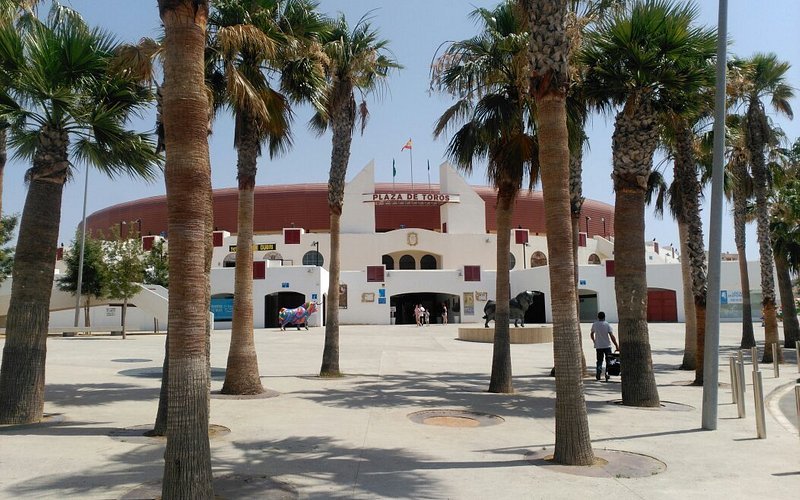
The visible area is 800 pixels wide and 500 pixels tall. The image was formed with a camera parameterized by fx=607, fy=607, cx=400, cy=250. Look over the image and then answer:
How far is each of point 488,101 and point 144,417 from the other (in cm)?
920

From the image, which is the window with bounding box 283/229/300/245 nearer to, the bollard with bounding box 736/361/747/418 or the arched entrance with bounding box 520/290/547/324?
the arched entrance with bounding box 520/290/547/324

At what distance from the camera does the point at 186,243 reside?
539 centimetres

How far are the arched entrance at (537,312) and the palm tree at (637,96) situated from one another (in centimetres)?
4082

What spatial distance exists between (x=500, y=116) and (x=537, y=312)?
142ft

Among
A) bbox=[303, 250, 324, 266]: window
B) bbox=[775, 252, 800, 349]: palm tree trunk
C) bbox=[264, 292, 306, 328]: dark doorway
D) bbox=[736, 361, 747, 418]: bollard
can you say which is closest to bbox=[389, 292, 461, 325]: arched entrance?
bbox=[303, 250, 324, 266]: window

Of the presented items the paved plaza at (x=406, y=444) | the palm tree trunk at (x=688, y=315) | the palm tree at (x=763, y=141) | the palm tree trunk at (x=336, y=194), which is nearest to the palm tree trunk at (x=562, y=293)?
the paved plaza at (x=406, y=444)

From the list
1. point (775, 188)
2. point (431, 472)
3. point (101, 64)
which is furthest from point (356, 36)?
point (775, 188)

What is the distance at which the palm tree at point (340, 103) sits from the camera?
15.4m

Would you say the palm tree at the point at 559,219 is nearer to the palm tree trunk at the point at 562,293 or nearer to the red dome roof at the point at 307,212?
the palm tree trunk at the point at 562,293

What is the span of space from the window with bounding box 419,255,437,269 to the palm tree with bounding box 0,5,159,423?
48.8m

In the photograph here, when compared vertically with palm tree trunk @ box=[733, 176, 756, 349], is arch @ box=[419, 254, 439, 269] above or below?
above

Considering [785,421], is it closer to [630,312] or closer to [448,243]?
[630,312]

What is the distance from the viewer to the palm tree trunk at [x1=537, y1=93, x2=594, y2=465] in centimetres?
729

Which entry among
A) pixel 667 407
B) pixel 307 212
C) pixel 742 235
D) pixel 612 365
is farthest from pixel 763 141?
pixel 307 212
